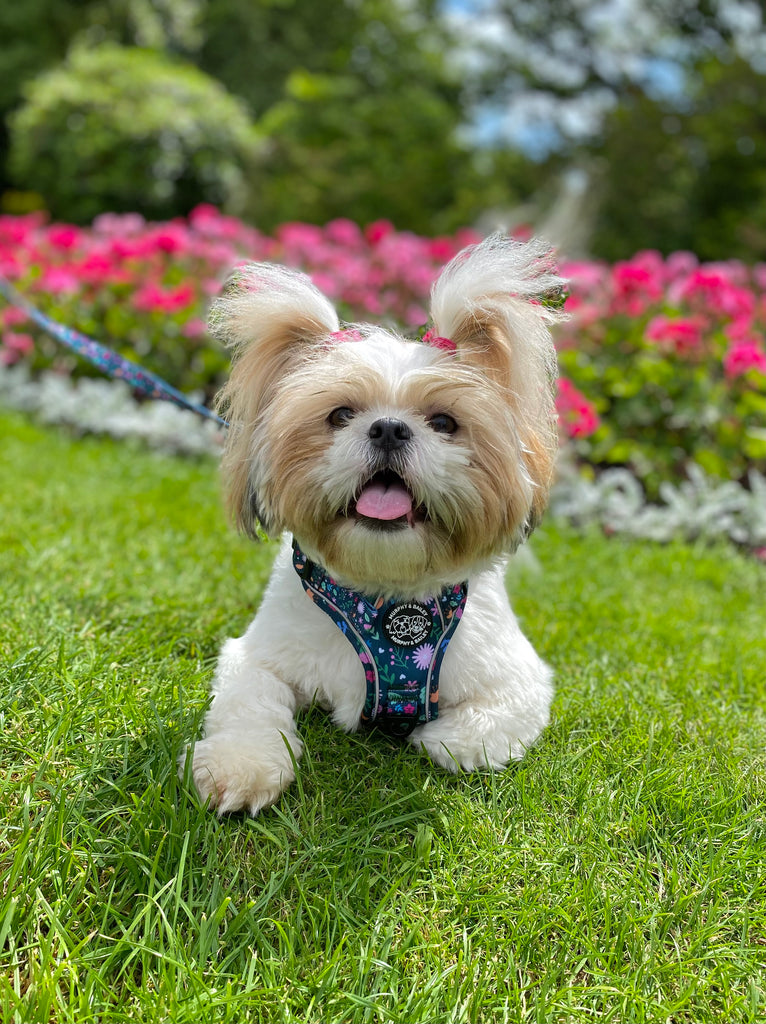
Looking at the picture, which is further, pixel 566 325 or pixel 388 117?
pixel 388 117

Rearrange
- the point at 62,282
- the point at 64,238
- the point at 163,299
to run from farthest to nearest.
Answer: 1. the point at 64,238
2. the point at 62,282
3. the point at 163,299

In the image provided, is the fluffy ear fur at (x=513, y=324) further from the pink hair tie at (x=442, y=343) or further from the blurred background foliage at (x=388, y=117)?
the blurred background foliage at (x=388, y=117)

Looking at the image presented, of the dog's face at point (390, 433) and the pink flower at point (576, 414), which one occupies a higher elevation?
the dog's face at point (390, 433)

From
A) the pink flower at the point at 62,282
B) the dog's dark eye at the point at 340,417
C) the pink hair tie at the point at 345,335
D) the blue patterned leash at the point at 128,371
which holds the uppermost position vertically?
the pink hair tie at the point at 345,335

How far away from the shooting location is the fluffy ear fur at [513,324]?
197 cm

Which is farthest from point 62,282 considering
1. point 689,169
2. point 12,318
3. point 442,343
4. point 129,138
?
point 689,169

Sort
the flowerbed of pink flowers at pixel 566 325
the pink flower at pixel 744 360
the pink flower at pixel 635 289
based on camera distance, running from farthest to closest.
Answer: the pink flower at pixel 635 289 < the flowerbed of pink flowers at pixel 566 325 < the pink flower at pixel 744 360

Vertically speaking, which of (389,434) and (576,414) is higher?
(389,434)

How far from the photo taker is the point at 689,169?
15.6 metres

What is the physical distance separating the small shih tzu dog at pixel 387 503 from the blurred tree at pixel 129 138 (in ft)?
46.0

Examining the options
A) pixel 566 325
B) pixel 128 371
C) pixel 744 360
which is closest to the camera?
pixel 128 371

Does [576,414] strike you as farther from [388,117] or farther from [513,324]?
[388,117]

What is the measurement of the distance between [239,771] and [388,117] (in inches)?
775

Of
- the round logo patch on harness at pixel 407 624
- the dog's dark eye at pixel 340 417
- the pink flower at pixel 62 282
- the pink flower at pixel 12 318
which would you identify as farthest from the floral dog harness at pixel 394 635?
the pink flower at pixel 12 318
